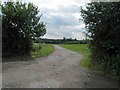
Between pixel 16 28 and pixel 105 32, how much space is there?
35.5ft

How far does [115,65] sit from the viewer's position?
46.3 ft

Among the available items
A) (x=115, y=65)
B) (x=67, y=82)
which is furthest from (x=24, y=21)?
(x=67, y=82)

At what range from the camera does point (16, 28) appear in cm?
2450

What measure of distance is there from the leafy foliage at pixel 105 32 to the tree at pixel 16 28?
8960 mm

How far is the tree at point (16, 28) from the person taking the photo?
24188 millimetres

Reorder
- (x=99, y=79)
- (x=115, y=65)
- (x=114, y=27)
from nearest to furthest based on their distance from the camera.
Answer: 1. (x=99, y=79)
2. (x=115, y=65)
3. (x=114, y=27)

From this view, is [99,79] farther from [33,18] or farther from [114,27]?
[33,18]

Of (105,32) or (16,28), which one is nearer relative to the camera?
(105,32)

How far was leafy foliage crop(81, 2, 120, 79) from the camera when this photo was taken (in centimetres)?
1477

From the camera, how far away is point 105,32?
51.7 feet

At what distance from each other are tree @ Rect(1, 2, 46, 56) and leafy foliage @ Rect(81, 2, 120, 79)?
896 centimetres

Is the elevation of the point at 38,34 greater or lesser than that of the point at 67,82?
greater

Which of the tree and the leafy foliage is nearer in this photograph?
the leafy foliage

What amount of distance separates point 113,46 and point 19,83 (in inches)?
254
